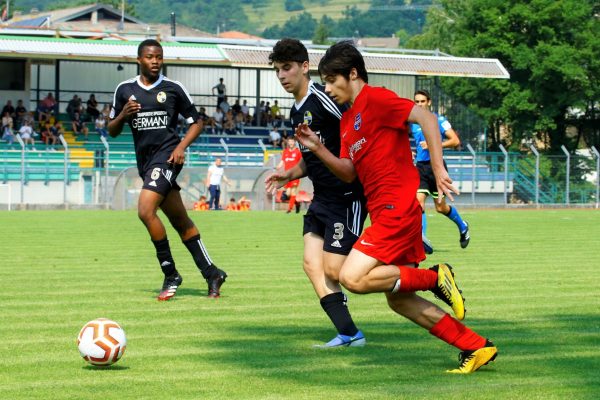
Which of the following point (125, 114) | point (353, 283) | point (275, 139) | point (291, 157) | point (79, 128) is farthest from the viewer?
point (275, 139)

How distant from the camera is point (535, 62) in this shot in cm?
5556

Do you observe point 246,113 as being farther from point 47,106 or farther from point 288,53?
point 288,53

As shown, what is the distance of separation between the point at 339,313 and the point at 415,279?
1289 mm

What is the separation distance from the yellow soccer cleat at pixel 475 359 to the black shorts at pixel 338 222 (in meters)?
1.43

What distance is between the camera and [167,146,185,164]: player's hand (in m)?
10.9

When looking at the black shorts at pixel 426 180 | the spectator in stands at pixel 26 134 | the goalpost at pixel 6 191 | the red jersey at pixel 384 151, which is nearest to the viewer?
the red jersey at pixel 384 151

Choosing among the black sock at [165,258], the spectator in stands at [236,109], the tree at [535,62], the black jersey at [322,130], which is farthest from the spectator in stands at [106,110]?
the black jersey at [322,130]

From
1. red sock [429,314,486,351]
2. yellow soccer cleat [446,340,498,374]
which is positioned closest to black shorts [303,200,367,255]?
red sock [429,314,486,351]

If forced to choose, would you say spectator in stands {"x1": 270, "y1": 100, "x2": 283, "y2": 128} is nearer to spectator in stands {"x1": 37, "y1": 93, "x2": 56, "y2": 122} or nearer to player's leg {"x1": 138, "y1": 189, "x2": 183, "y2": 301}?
spectator in stands {"x1": 37, "y1": 93, "x2": 56, "y2": 122}

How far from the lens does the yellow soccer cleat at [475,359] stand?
704 centimetres

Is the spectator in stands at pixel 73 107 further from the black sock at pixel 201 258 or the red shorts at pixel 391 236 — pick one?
the red shorts at pixel 391 236

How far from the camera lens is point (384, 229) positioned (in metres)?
7.03

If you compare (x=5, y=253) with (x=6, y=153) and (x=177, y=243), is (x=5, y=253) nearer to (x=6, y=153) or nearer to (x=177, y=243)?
(x=177, y=243)

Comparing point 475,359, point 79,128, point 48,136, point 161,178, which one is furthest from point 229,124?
point 475,359
